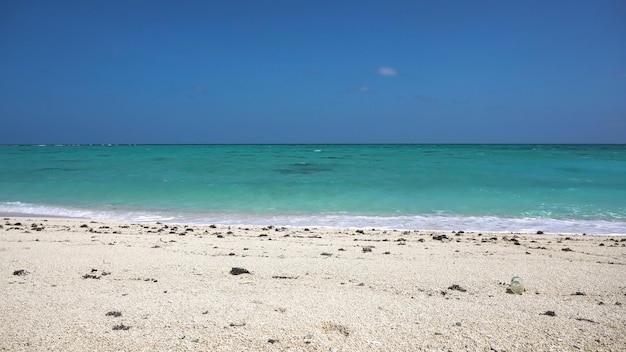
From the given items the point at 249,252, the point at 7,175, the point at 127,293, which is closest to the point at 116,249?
the point at 249,252

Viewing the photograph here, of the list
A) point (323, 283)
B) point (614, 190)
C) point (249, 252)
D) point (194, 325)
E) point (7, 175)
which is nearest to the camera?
point (194, 325)

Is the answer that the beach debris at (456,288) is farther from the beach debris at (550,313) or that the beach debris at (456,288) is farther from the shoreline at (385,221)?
the shoreline at (385,221)

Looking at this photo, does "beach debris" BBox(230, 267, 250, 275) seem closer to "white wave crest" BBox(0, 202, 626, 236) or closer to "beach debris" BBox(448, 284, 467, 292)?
"beach debris" BBox(448, 284, 467, 292)

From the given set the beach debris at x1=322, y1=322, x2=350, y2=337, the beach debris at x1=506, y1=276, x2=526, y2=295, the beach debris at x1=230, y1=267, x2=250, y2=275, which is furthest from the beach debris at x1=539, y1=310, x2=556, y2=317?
the beach debris at x1=230, y1=267, x2=250, y2=275

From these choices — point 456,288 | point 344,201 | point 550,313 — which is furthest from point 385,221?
point 550,313

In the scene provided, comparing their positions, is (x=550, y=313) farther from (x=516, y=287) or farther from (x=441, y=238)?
(x=441, y=238)

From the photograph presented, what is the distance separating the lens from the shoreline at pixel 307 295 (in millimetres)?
3441

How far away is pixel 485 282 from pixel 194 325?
374 cm

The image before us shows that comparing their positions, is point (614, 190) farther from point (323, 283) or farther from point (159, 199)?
point (159, 199)

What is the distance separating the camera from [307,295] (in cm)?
465

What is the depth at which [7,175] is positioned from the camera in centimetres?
2477

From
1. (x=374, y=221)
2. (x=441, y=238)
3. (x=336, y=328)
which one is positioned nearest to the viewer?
(x=336, y=328)

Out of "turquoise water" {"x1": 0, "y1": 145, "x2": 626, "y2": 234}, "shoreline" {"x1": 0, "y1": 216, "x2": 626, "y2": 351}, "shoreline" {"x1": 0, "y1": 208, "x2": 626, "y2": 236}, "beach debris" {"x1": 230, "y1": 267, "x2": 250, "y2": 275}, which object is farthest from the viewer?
"turquoise water" {"x1": 0, "y1": 145, "x2": 626, "y2": 234}

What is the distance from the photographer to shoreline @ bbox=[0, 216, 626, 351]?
3.44 m
